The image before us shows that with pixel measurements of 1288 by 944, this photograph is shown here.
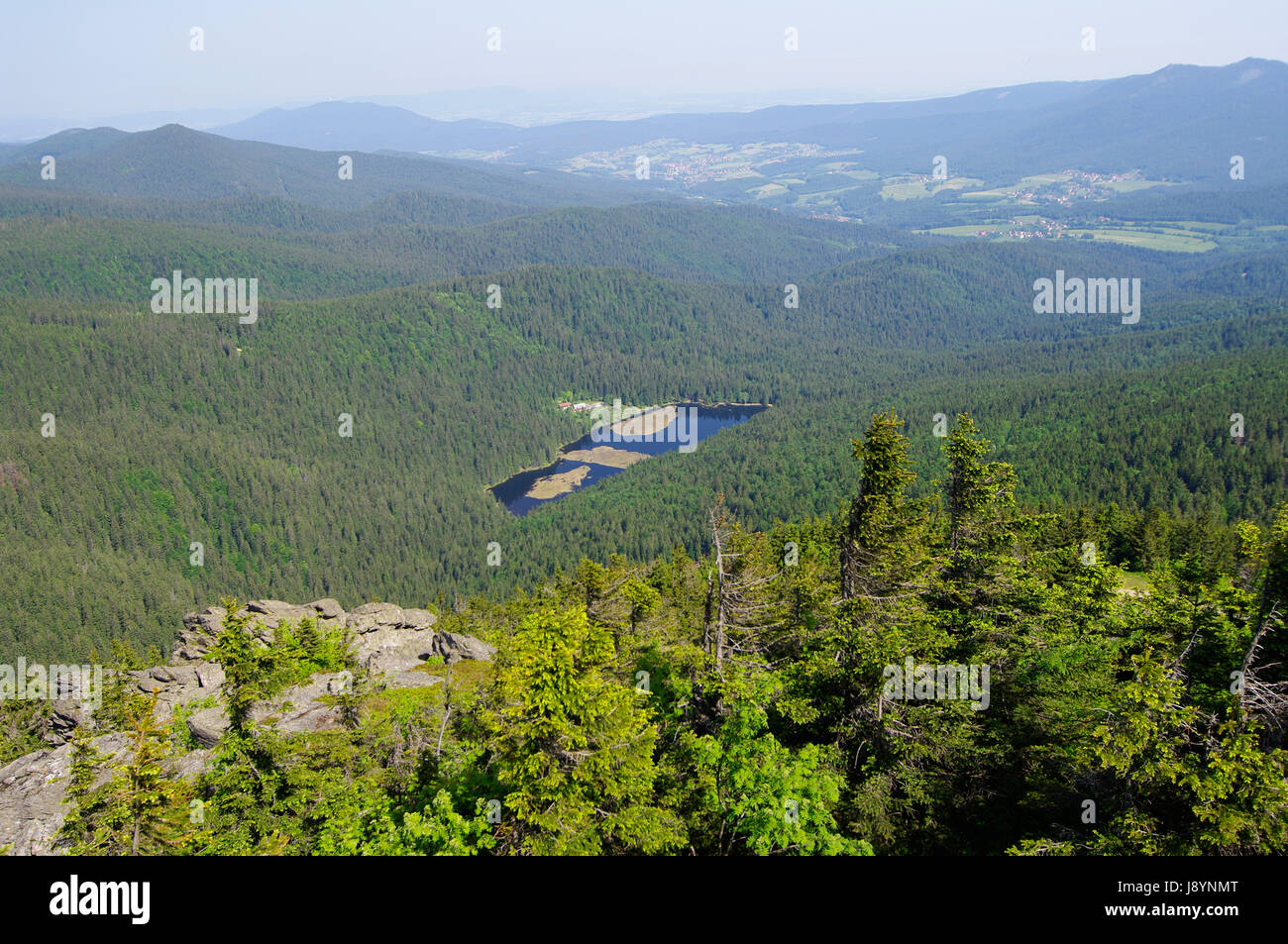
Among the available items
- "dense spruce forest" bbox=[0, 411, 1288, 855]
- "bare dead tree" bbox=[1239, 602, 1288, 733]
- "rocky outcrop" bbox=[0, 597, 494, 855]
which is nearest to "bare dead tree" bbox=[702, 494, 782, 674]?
"dense spruce forest" bbox=[0, 411, 1288, 855]

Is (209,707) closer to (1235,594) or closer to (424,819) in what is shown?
(424,819)

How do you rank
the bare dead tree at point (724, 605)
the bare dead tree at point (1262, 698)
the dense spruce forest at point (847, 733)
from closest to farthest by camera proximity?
the bare dead tree at point (1262, 698), the dense spruce forest at point (847, 733), the bare dead tree at point (724, 605)

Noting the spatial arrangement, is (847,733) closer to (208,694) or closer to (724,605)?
(724,605)

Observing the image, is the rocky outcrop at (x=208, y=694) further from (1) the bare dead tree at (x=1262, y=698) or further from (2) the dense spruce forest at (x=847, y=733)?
(1) the bare dead tree at (x=1262, y=698)

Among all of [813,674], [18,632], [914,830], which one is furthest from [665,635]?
[18,632]

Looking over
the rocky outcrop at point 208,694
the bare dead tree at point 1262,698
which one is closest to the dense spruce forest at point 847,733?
the bare dead tree at point 1262,698

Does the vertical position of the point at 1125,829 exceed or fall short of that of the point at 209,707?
it exceeds it
